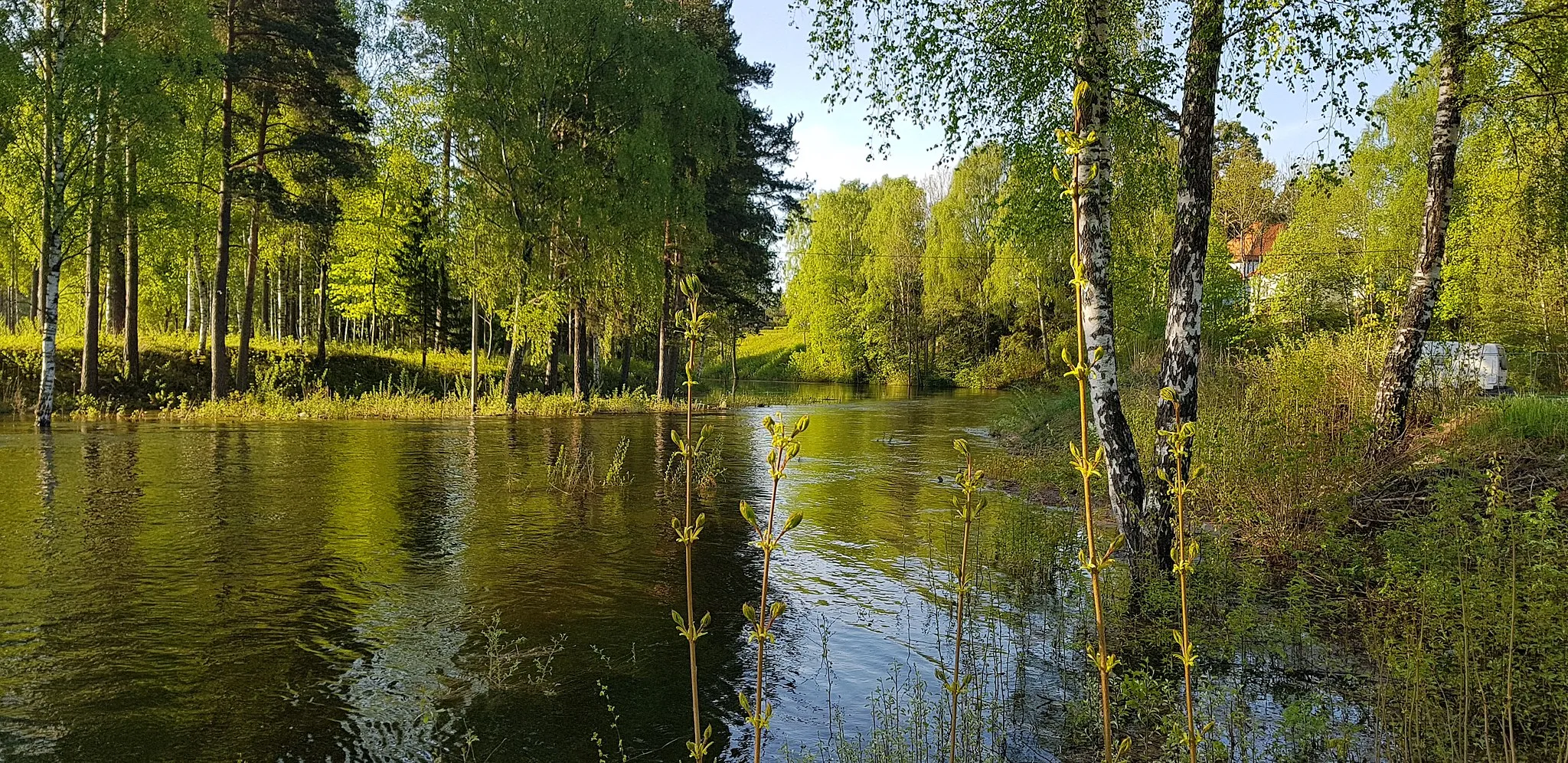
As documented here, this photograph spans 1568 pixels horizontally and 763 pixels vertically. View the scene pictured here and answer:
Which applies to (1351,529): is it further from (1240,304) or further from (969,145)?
(1240,304)

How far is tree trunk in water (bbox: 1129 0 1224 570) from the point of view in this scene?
727 centimetres

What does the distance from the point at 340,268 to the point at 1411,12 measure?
37253mm

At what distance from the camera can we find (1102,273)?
7363 mm

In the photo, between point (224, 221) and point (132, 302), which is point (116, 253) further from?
point (224, 221)

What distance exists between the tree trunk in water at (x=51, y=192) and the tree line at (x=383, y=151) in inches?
1.9

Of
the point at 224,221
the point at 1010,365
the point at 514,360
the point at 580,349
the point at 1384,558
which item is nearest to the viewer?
the point at 1384,558

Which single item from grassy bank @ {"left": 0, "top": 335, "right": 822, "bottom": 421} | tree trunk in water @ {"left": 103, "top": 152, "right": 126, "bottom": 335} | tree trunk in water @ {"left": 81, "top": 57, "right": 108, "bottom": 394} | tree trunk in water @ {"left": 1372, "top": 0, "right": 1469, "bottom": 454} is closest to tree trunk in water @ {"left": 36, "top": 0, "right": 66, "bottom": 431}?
tree trunk in water @ {"left": 81, "top": 57, "right": 108, "bottom": 394}

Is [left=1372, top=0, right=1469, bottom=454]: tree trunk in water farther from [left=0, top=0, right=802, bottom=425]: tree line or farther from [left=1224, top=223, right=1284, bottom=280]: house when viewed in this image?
[left=1224, top=223, right=1284, bottom=280]: house

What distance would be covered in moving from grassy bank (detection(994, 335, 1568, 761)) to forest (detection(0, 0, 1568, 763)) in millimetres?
61

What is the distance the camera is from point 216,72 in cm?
1881

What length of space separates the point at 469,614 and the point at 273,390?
19995 mm

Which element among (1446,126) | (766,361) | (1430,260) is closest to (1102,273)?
(1430,260)

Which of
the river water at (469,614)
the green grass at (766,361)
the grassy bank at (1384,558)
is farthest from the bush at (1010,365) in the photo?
the river water at (469,614)

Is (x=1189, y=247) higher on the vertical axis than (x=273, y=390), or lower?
higher
